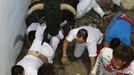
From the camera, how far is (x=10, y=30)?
4.86 m

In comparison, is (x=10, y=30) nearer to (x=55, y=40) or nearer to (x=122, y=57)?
(x=55, y=40)

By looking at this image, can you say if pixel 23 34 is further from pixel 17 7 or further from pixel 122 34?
pixel 122 34

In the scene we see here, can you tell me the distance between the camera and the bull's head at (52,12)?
4941 millimetres

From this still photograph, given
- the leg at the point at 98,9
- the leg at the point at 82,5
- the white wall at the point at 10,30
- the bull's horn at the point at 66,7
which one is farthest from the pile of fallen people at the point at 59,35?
the leg at the point at 98,9

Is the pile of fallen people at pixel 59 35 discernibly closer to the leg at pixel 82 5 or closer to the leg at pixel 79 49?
the leg at pixel 79 49

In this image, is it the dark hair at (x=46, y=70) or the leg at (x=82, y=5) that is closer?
the dark hair at (x=46, y=70)

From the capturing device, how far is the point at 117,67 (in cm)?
398

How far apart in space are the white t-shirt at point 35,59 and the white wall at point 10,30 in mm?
218

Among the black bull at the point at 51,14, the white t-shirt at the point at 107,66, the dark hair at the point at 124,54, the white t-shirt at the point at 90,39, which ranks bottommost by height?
the white t-shirt at the point at 107,66

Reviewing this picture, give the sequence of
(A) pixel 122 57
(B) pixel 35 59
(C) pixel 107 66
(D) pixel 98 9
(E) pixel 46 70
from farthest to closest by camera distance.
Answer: (D) pixel 98 9, (B) pixel 35 59, (E) pixel 46 70, (C) pixel 107 66, (A) pixel 122 57

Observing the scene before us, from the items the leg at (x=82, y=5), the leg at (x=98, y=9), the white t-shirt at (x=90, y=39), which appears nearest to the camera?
the white t-shirt at (x=90, y=39)

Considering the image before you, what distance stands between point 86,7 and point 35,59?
4.68 ft

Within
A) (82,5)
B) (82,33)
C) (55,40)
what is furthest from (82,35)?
(82,5)

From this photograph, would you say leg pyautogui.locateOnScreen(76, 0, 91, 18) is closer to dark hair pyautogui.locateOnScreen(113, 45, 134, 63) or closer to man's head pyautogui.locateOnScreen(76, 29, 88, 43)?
man's head pyautogui.locateOnScreen(76, 29, 88, 43)
